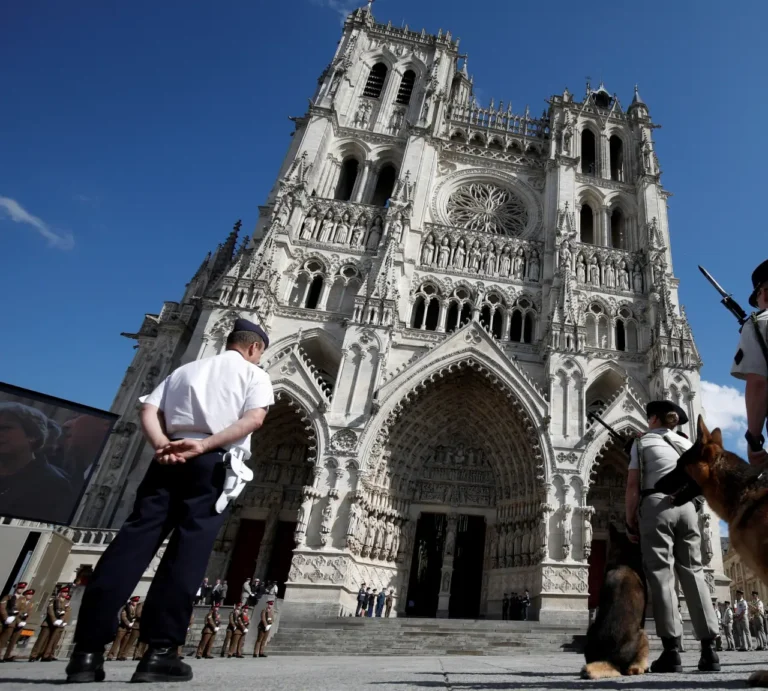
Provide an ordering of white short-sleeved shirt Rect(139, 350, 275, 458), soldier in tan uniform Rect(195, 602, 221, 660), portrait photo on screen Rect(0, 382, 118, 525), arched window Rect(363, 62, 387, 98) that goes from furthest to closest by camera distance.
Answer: arched window Rect(363, 62, 387, 98) → portrait photo on screen Rect(0, 382, 118, 525) → soldier in tan uniform Rect(195, 602, 221, 660) → white short-sleeved shirt Rect(139, 350, 275, 458)

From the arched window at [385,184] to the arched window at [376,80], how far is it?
4535 mm

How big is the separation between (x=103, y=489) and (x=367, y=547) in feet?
28.7

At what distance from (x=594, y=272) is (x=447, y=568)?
1331 cm

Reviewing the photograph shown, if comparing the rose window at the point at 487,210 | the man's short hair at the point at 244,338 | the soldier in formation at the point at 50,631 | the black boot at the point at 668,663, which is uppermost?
the rose window at the point at 487,210

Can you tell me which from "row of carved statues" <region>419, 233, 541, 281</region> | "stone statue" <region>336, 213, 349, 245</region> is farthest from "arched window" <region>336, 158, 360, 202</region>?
"row of carved statues" <region>419, 233, 541, 281</region>

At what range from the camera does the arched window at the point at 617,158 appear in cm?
2595

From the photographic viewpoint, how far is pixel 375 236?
2172cm

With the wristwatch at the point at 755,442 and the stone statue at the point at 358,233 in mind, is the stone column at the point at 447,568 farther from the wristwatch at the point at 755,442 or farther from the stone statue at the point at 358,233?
the wristwatch at the point at 755,442

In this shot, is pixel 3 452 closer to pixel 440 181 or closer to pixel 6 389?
pixel 6 389

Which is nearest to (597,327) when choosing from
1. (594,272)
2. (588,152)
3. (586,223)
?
(594,272)

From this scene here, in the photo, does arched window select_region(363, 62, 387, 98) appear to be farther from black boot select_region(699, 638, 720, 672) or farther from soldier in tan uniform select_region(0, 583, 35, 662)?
black boot select_region(699, 638, 720, 672)

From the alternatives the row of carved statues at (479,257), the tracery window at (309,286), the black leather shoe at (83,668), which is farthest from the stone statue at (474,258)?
the black leather shoe at (83,668)

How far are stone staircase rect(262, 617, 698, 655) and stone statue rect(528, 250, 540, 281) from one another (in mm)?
13202

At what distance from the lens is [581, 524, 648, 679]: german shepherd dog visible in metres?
2.98
